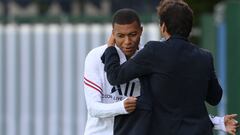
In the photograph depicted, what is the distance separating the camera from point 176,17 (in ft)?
15.8

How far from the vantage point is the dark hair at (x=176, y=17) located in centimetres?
483

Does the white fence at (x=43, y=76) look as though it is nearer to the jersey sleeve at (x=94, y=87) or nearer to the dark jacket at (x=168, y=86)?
the jersey sleeve at (x=94, y=87)

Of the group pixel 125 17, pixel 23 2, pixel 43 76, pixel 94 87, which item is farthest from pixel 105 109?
pixel 23 2

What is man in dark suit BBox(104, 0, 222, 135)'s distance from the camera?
481 centimetres

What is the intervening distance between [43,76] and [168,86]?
19.0ft

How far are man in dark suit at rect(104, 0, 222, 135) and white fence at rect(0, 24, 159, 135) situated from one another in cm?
553

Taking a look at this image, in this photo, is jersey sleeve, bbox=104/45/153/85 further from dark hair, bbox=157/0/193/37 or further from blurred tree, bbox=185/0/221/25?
blurred tree, bbox=185/0/221/25

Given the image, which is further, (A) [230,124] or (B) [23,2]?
(B) [23,2]

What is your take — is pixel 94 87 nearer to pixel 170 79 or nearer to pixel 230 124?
pixel 170 79

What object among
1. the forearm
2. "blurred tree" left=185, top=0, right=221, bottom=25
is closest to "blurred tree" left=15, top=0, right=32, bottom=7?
"blurred tree" left=185, top=0, right=221, bottom=25

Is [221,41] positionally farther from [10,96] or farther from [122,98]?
[122,98]

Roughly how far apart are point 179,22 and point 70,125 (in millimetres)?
5682

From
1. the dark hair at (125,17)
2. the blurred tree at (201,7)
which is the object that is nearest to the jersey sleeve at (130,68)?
the dark hair at (125,17)

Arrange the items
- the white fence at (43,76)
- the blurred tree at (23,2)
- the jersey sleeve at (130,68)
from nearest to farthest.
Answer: the jersey sleeve at (130,68)
the white fence at (43,76)
the blurred tree at (23,2)
